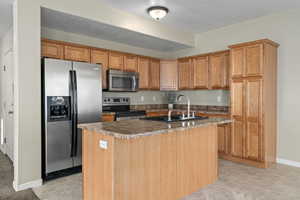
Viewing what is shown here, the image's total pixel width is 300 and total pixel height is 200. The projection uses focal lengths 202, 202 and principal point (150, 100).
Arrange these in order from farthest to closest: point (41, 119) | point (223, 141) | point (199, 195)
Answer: point (223, 141), point (41, 119), point (199, 195)

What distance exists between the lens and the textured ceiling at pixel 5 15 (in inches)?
124

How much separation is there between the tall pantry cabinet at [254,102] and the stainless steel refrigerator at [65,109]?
2.77 m

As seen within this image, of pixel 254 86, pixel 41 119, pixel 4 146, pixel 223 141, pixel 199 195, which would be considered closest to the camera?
pixel 199 195

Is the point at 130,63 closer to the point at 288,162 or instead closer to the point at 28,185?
the point at 28,185

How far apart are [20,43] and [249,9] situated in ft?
12.9

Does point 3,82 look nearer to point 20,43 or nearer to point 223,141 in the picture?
point 20,43

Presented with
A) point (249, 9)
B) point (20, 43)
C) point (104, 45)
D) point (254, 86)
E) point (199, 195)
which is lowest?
point (199, 195)

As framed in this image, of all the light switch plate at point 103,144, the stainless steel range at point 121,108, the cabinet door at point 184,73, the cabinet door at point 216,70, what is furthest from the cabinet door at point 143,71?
the light switch plate at point 103,144

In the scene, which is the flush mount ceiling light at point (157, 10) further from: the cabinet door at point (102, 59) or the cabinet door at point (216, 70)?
the cabinet door at point (216, 70)

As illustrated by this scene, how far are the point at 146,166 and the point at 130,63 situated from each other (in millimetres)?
3116

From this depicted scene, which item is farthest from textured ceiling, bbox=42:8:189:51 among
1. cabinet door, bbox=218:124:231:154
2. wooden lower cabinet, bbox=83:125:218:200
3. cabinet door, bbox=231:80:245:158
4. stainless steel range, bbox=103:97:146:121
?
cabinet door, bbox=218:124:231:154

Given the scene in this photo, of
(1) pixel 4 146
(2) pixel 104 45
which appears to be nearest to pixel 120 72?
(2) pixel 104 45

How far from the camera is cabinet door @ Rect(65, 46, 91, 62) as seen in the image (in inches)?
153

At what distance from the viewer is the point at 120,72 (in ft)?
14.9
